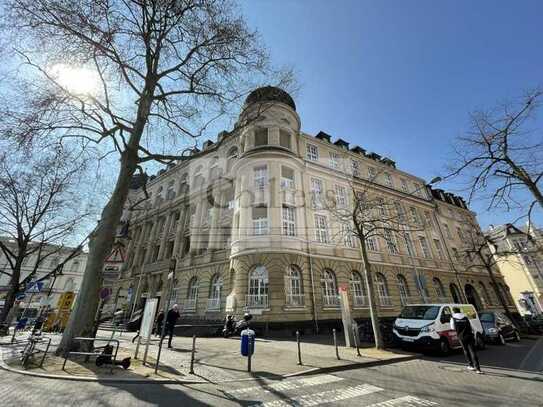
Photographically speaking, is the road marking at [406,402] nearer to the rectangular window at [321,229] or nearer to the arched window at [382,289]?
the rectangular window at [321,229]

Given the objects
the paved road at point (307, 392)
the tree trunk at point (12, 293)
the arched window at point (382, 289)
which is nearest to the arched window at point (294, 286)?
the arched window at point (382, 289)

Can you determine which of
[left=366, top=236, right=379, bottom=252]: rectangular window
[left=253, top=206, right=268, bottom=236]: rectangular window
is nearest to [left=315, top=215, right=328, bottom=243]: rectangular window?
[left=253, top=206, right=268, bottom=236]: rectangular window

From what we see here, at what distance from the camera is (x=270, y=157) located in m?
19.8

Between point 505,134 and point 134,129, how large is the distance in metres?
15.1

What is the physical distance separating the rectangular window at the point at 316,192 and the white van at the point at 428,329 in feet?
35.7

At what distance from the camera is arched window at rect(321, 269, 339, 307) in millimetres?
17781

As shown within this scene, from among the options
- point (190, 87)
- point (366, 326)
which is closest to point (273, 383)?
point (366, 326)

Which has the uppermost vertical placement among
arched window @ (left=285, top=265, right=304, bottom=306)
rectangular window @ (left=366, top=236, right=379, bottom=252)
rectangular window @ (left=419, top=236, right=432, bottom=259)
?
rectangular window @ (left=419, top=236, right=432, bottom=259)

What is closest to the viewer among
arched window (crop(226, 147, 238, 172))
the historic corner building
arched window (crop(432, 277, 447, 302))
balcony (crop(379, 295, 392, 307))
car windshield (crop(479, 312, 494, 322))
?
car windshield (crop(479, 312, 494, 322))

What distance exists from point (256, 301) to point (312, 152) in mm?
15184

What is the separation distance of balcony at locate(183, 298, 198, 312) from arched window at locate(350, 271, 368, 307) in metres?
13.1

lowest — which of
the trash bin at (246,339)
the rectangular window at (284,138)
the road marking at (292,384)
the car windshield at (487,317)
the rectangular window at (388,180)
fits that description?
the road marking at (292,384)

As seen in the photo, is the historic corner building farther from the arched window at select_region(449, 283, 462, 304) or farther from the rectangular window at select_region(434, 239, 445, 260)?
the rectangular window at select_region(434, 239, 445, 260)

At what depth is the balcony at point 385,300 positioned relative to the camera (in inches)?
813
